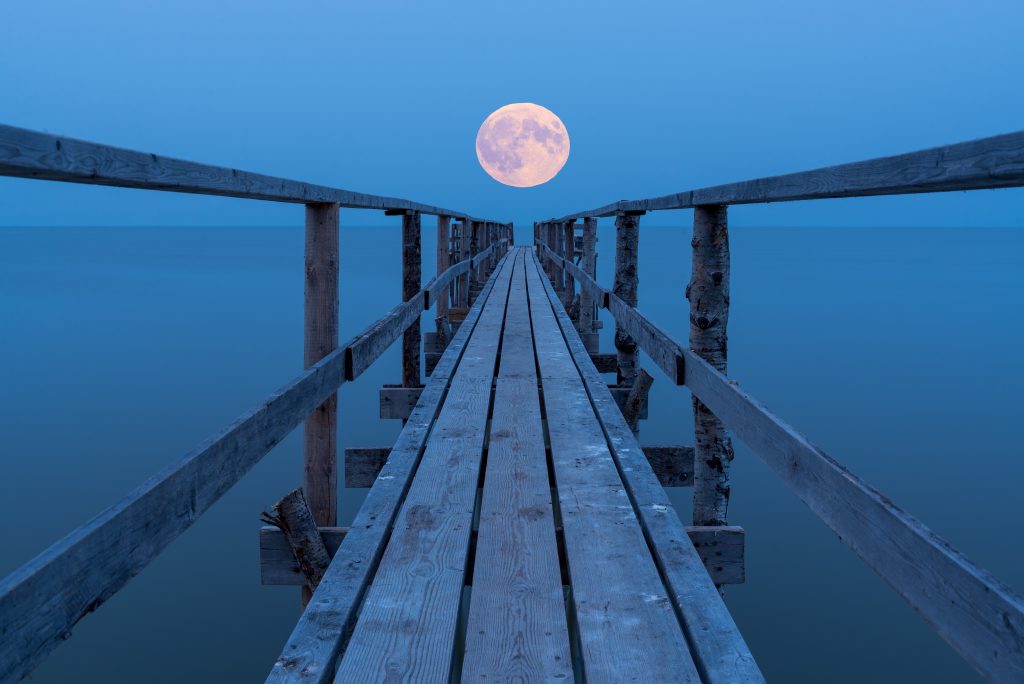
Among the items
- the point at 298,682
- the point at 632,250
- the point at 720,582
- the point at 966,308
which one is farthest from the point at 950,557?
the point at 966,308

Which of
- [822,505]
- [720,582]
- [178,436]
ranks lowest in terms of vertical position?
[178,436]

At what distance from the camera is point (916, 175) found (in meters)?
1.73

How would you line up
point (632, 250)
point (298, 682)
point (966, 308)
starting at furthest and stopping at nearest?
point (966, 308) < point (632, 250) < point (298, 682)

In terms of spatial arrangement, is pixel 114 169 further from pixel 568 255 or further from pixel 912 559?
pixel 568 255

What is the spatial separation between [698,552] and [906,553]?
1887 mm

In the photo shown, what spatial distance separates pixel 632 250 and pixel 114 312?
36.5 m

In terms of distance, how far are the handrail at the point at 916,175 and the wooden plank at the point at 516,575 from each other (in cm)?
141

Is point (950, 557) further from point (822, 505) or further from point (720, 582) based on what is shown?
point (720, 582)

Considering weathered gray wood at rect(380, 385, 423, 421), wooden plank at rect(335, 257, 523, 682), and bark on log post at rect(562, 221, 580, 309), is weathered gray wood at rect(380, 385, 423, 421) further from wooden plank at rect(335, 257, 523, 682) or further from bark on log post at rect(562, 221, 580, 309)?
bark on log post at rect(562, 221, 580, 309)

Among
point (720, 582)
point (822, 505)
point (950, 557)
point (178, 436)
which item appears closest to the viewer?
point (950, 557)

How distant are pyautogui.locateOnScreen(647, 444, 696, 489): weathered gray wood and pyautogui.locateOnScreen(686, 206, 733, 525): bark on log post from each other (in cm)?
129

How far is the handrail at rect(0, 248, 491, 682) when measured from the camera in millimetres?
1408

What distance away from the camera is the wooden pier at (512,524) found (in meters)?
1.54

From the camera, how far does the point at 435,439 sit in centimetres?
387
